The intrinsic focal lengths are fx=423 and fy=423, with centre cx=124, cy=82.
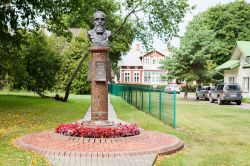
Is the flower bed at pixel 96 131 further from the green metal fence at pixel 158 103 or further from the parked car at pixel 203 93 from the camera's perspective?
the parked car at pixel 203 93

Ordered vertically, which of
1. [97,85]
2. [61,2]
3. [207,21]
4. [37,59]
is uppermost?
[207,21]

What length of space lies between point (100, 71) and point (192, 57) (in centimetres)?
2865

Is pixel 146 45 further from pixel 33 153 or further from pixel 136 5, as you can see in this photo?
pixel 33 153

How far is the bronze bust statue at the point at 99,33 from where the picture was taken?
45.1ft

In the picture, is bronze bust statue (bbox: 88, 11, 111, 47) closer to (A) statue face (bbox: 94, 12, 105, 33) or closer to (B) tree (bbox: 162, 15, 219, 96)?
(A) statue face (bbox: 94, 12, 105, 33)

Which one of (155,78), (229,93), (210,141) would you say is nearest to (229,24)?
(229,93)

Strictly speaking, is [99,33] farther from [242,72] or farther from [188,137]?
[242,72]

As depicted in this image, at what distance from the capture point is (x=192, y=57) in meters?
41.2

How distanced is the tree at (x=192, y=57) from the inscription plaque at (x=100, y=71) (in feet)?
92.6

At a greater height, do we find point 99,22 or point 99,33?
point 99,22

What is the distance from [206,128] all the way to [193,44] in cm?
2584

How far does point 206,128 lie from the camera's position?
16.7 metres

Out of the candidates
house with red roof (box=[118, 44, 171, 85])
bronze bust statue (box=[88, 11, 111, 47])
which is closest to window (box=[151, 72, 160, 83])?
house with red roof (box=[118, 44, 171, 85])

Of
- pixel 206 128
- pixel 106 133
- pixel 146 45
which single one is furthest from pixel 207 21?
pixel 106 133
